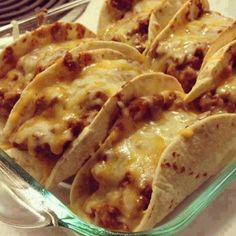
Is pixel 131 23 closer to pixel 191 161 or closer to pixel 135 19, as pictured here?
pixel 135 19

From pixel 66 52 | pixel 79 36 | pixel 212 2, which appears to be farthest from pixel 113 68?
pixel 212 2

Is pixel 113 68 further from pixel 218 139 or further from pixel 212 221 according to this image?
pixel 212 221

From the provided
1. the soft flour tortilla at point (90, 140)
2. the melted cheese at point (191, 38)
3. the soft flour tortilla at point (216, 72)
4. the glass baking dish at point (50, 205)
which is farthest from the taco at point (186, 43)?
the glass baking dish at point (50, 205)

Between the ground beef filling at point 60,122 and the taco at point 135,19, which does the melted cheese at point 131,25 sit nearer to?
the taco at point 135,19

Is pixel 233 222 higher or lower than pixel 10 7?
lower

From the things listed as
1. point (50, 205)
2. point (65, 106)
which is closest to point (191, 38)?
point (65, 106)

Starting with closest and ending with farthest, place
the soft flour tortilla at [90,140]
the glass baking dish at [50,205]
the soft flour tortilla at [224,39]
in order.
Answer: the glass baking dish at [50,205], the soft flour tortilla at [90,140], the soft flour tortilla at [224,39]
